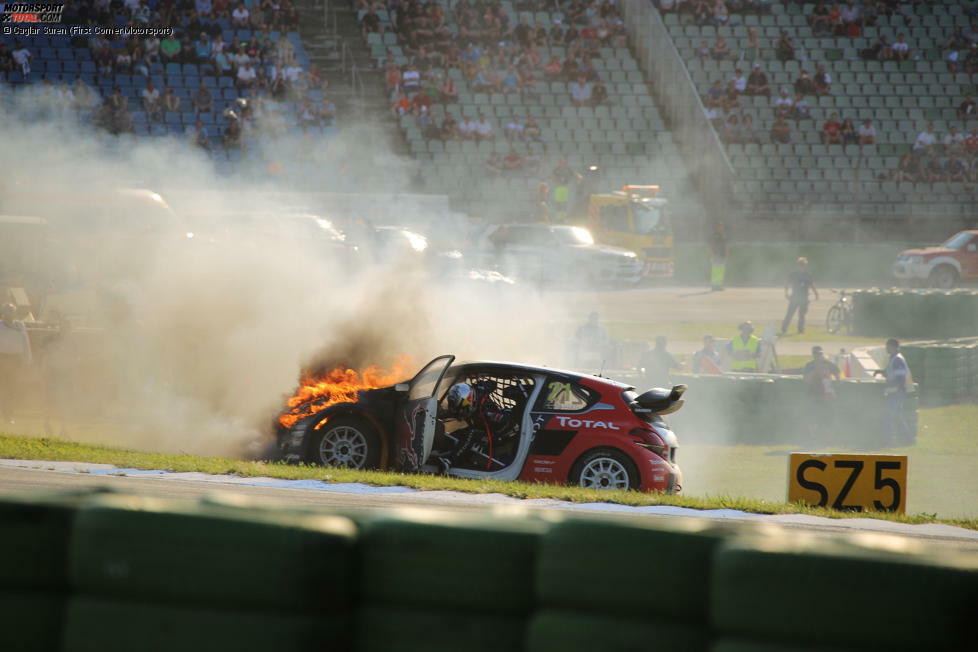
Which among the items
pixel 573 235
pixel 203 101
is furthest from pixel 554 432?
pixel 203 101

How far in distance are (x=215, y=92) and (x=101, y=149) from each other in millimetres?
6125

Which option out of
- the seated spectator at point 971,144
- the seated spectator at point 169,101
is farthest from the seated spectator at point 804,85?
the seated spectator at point 169,101

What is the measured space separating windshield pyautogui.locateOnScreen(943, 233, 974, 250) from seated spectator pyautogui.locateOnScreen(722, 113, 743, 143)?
7415mm

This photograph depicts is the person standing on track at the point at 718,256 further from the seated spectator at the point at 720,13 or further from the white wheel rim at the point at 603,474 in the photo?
the white wheel rim at the point at 603,474

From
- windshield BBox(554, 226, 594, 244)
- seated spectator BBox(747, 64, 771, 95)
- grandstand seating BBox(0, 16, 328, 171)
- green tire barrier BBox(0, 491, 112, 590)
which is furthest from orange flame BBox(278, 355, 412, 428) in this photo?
seated spectator BBox(747, 64, 771, 95)

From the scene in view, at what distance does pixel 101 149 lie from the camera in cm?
2622

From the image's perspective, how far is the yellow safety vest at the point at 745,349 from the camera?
2120cm

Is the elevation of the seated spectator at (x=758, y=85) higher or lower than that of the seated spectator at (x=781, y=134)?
higher

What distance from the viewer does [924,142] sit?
36.5 m

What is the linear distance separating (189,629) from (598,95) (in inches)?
1318

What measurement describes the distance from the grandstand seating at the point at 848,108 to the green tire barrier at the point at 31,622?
3255 centimetres

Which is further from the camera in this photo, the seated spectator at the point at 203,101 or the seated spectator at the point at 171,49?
the seated spectator at the point at 171,49

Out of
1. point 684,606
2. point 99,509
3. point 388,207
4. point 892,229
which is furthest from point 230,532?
point 892,229

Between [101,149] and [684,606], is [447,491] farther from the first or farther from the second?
[101,149]
